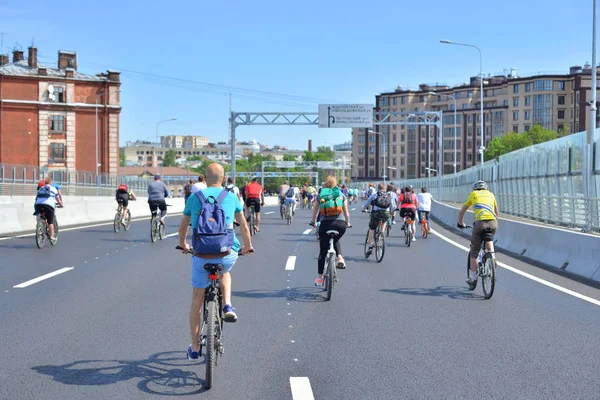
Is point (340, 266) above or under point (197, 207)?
under

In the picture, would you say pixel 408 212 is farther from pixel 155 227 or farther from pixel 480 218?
pixel 480 218

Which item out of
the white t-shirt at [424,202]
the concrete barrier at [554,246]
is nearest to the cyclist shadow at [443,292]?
the concrete barrier at [554,246]

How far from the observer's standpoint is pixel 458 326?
28.4 ft

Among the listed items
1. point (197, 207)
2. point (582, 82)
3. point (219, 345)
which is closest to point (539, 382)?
point (219, 345)

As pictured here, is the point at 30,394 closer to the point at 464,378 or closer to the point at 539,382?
the point at 464,378

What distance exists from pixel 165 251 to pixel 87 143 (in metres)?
60.9

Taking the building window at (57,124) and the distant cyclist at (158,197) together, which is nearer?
the distant cyclist at (158,197)

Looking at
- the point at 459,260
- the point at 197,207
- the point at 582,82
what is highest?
the point at 582,82

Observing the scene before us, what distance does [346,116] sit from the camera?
5203 centimetres

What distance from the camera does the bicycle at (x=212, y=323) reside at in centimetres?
588

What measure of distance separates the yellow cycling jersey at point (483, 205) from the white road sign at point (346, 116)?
1591 inches

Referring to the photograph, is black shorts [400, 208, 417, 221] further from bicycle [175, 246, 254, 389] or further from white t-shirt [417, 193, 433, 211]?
bicycle [175, 246, 254, 389]

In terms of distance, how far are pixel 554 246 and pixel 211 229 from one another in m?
11.4

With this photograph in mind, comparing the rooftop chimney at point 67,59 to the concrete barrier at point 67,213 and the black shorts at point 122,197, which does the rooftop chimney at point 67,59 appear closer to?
the concrete barrier at point 67,213
